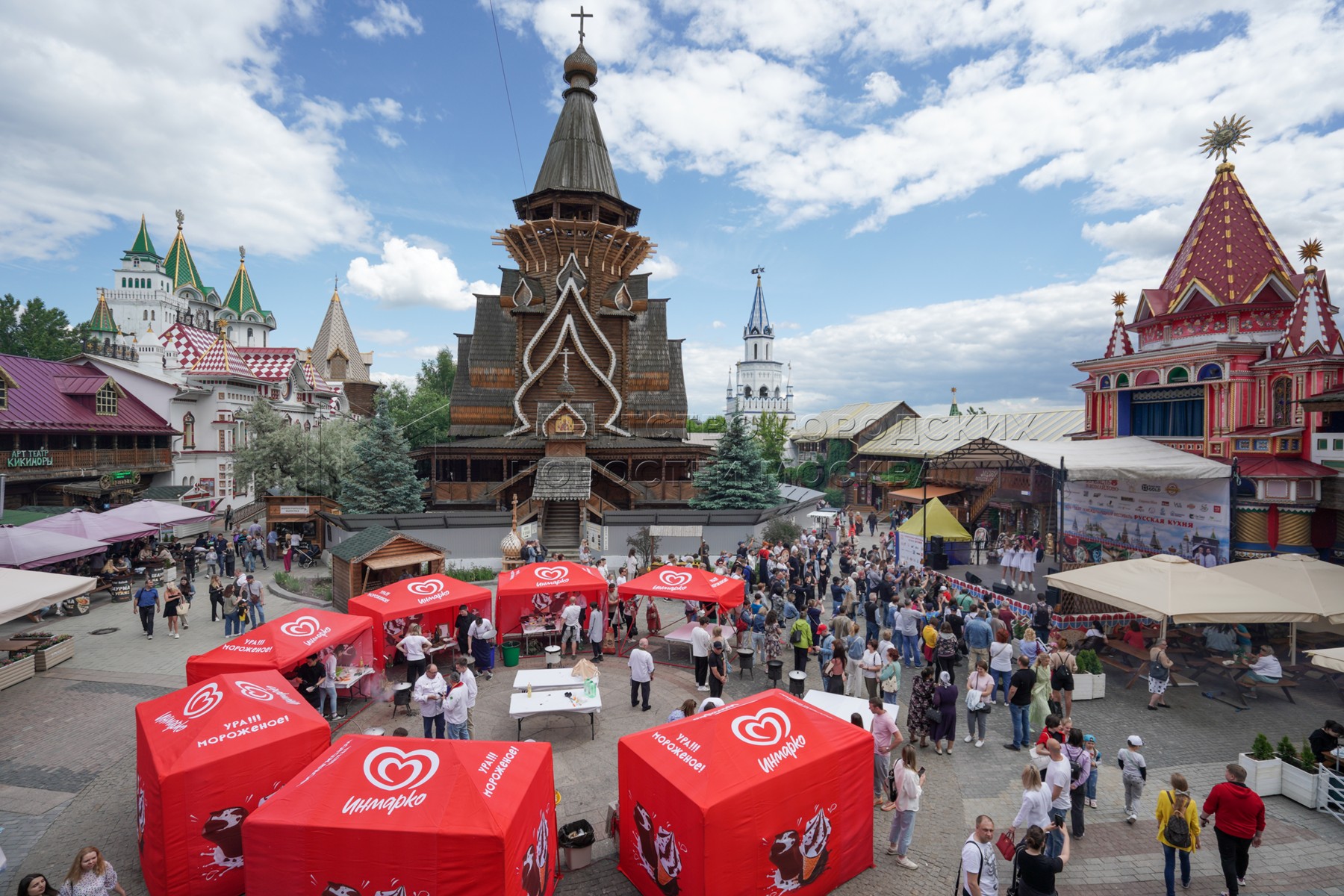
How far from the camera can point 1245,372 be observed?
1888cm

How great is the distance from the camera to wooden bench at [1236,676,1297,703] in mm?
11828

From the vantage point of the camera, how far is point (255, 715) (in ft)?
23.8

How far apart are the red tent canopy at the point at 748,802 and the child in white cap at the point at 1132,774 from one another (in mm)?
3307

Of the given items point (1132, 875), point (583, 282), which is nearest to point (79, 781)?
point (1132, 875)

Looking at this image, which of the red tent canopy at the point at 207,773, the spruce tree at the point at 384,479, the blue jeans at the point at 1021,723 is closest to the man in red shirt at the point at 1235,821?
the blue jeans at the point at 1021,723

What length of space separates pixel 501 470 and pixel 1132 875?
2968 centimetres

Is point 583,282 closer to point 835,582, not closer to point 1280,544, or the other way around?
point 835,582

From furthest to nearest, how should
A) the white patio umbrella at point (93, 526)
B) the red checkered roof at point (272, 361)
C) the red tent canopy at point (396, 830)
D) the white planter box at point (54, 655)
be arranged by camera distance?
the red checkered roof at point (272, 361), the white patio umbrella at point (93, 526), the white planter box at point (54, 655), the red tent canopy at point (396, 830)

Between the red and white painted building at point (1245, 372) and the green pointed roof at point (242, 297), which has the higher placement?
the green pointed roof at point (242, 297)

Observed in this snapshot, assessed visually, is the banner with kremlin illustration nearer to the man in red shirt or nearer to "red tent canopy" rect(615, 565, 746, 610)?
"red tent canopy" rect(615, 565, 746, 610)

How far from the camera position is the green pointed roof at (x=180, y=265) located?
7638 cm

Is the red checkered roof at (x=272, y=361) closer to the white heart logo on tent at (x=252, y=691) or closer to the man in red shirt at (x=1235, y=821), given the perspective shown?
the white heart logo on tent at (x=252, y=691)

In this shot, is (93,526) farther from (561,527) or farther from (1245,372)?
(1245,372)

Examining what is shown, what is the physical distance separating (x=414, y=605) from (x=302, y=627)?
2293 millimetres
